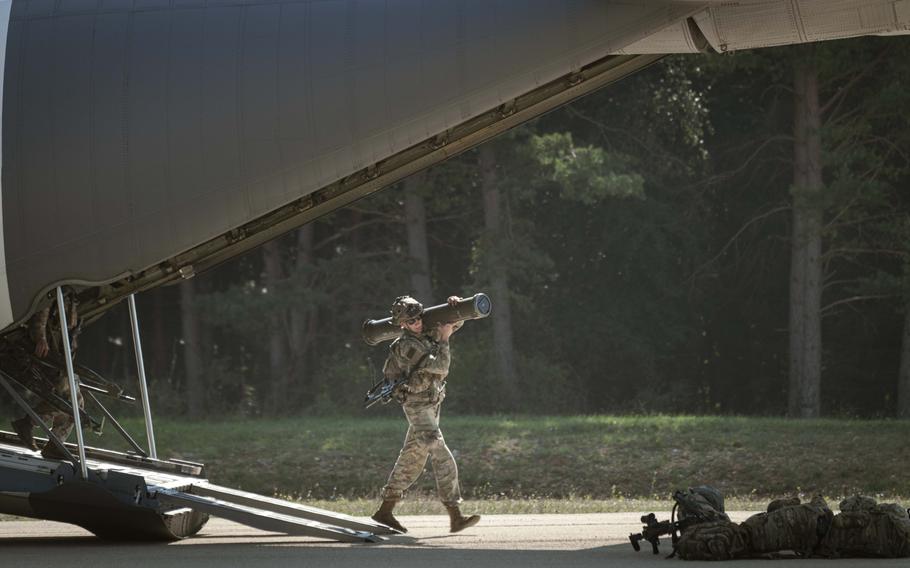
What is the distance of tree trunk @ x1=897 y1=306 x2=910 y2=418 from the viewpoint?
26.8 metres

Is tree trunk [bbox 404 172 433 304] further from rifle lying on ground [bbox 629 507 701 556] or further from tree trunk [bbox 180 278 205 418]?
rifle lying on ground [bbox 629 507 701 556]

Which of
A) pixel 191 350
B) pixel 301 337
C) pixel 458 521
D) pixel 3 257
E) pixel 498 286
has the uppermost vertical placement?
pixel 498 286

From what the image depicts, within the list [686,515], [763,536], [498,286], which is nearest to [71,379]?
[686,515]

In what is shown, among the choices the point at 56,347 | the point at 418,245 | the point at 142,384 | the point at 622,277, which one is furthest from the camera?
the point at 622,277

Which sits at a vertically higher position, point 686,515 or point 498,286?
point 498,286

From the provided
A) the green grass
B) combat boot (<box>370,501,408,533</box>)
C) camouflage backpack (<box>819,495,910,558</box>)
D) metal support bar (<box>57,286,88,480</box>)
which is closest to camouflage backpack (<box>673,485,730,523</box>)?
camouflage backpack (<box>819,495,910,558</box>)

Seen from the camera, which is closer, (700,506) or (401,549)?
(700,506)

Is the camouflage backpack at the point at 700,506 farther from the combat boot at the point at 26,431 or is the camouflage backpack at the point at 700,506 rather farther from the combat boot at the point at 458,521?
the combat boot at the point at 26,431

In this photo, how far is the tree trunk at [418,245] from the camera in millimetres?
28703

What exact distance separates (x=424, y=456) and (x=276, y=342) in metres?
20.6

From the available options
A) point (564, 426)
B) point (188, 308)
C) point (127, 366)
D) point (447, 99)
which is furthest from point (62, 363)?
point (127, 366)

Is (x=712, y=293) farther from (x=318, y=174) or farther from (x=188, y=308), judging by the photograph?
(x=318, y=174)

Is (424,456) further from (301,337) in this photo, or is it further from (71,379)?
(301,337)

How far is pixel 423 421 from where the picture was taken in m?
10.8
